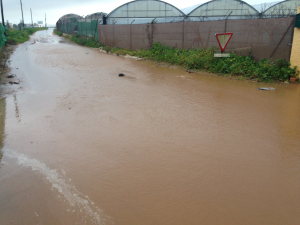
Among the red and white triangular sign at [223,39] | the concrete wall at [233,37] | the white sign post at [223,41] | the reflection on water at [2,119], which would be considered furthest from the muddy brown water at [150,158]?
the red and white triangular sign at [223,39]

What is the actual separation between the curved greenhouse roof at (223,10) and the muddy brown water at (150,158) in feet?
38.3

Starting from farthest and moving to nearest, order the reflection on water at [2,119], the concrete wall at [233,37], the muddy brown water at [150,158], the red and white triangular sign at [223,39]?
the red and white triangular sign at [223,39]
the concrete wall at [233,37]
the reflection on water at [2,119]
the muddy brown water at [150,158]

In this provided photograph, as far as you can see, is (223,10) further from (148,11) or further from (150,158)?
(150,158)

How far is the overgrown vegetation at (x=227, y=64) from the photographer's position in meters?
8.77

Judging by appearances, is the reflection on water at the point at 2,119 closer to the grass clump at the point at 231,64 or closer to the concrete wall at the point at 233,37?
the grass clump at the point at 231,64

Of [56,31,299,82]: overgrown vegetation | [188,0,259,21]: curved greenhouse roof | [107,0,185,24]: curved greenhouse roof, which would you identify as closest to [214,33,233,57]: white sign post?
[56,31,299,82]: overgrown vegetation

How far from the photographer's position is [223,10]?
1728 centimetres

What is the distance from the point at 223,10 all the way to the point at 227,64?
9059 mm

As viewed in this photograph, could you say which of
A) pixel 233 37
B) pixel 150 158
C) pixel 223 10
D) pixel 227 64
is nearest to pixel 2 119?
pixel 150 158

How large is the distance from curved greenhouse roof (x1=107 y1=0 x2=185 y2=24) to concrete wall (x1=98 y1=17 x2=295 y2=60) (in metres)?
2.77

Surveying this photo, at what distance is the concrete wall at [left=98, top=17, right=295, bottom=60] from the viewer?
9.12 metres

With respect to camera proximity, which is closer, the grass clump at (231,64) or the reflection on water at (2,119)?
the reflection on water at (2,119)

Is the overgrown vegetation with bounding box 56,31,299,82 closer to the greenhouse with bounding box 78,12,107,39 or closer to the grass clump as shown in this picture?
the grass clump

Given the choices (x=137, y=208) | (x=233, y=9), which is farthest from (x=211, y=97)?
(x=233, y=9)
